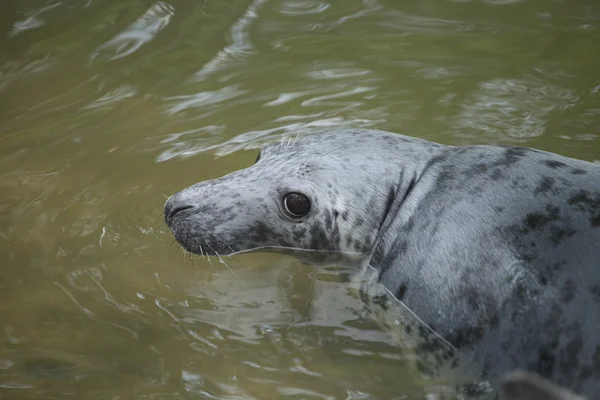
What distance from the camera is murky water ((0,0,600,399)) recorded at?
372 centimetres

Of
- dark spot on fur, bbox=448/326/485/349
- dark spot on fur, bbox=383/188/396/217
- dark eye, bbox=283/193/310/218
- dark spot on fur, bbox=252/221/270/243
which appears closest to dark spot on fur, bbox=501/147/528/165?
dark spot on fur, bbox=383/188/396/217

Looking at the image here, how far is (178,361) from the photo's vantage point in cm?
372

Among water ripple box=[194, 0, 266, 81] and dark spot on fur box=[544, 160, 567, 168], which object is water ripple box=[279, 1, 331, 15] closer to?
water ripple box=[194, 0, 266, 81]

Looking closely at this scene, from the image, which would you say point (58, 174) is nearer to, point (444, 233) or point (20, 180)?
point (20, 180)

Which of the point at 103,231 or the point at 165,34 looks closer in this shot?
the point at 103,231

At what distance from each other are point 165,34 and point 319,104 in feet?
6.00

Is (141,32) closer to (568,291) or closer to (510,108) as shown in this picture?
(510,108)

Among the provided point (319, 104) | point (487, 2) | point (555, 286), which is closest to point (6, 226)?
point (319, 104)

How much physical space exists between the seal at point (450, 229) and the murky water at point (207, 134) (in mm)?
325

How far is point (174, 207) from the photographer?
4.12 meters

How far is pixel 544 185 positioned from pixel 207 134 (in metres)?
2.76

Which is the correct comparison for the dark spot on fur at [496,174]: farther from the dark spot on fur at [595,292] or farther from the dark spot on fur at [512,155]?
the dark spot on fur at [595,292]

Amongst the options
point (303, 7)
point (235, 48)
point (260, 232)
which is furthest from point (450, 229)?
point (303, 7)

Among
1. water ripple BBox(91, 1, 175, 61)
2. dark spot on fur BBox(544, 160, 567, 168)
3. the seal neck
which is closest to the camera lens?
dark spot on fur BBox(544, 160, 567, 168)
